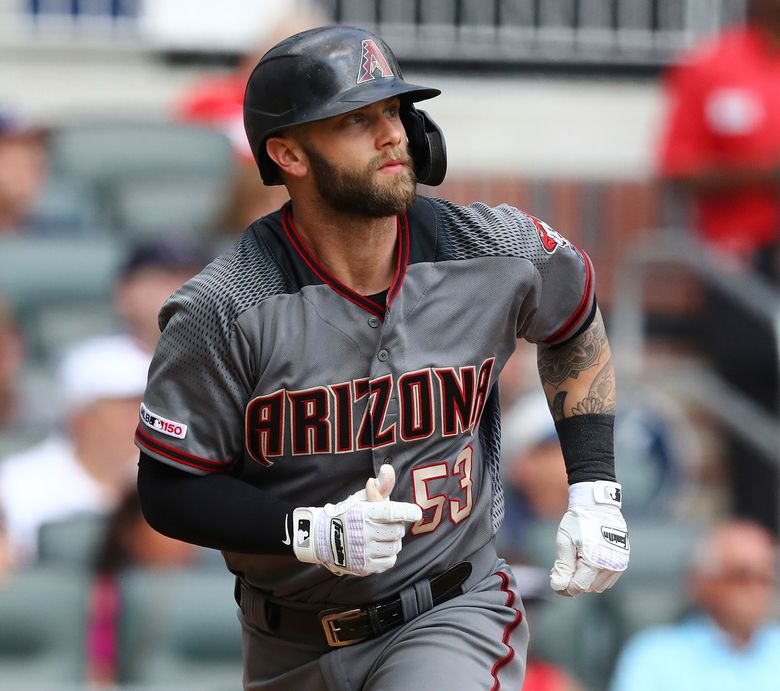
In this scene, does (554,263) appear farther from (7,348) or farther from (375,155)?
(7,348)

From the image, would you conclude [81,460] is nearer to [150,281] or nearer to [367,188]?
[150,281]

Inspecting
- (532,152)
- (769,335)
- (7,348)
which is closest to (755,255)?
(769,335)

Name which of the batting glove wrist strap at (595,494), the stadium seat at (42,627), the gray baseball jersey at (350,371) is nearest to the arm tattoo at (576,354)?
the gray baseball jersey at (350,371)

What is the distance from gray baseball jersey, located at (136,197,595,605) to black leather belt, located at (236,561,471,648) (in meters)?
0.02

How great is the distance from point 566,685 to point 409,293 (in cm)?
245

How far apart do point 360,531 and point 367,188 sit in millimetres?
686

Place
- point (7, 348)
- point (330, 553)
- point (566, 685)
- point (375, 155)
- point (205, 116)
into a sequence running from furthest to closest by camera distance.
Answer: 1. point (205, 116)
2. point (7, 348)
3. point (566, 685)
4. point (375, 155)
5. point (330, 553)

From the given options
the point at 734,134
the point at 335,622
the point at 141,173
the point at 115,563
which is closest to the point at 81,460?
the point at 115,563

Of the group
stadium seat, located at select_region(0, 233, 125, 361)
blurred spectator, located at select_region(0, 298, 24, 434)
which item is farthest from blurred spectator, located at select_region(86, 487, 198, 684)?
stadium seat, located at select_region(0, 233, 125, 361)

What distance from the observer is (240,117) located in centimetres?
725

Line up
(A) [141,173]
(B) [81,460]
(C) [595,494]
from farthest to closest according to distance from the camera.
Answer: (A) [141,173]
(B) [81,460]
(C) [595,494]

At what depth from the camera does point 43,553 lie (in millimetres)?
5355

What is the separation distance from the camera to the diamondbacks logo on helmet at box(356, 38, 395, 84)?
123 inches

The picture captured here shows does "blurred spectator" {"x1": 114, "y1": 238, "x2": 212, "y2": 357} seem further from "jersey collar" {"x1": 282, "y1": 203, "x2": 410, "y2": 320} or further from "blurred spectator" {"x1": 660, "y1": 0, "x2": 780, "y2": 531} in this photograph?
"jersey collar" {"x1": 282, "y1": 203, "x2": 410, "y2": 320}
